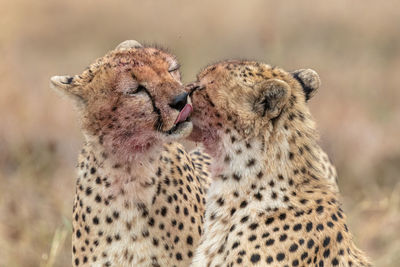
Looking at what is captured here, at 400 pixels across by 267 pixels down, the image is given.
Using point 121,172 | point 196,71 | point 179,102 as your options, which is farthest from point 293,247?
point 196,71

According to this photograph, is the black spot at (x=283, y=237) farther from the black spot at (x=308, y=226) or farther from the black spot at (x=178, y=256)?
the black spot at (x=178, y=256)

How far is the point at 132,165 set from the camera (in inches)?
146

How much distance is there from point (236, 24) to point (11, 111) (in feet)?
14.5

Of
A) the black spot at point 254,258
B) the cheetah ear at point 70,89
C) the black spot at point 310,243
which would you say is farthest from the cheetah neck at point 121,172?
the black spot at point 310,243

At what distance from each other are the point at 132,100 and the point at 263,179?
624 mm

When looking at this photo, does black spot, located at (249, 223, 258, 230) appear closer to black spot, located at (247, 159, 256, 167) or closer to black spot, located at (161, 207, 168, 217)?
black spot, located at (247, 159, 256, 167)

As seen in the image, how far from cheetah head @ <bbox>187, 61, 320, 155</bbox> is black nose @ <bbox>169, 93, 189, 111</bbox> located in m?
0.14

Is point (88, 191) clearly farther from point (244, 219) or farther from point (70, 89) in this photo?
point (244, 219)

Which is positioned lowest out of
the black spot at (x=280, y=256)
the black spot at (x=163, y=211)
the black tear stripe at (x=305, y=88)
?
the black spot at (x=163, y=211)

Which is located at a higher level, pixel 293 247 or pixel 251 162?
pixel 251 162

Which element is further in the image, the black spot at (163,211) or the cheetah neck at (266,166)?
the black spot at (163,211)

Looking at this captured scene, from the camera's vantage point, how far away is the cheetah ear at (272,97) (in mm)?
3379

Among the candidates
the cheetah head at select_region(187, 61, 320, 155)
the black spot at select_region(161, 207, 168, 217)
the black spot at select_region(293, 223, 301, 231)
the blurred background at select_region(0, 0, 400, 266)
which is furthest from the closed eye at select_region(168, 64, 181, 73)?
the black spot at select_region(293, 223, 301, 231)

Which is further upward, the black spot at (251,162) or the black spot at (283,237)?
the black spot at (251,162)
